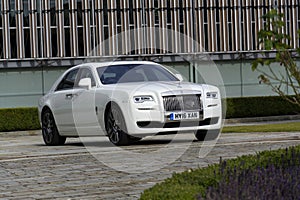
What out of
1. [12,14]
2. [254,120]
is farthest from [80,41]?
[254,120]

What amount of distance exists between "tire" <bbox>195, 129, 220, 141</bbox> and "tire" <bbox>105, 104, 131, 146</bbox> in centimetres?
148

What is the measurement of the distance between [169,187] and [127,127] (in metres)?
7.97

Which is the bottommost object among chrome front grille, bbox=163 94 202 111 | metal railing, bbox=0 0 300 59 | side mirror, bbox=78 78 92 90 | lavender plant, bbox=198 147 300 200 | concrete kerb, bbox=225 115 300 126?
concrete kerb, bbox=225 115 300 126

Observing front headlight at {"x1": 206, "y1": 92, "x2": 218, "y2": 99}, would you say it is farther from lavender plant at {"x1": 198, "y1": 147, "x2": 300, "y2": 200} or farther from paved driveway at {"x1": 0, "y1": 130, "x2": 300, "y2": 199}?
lavender plant at {"x1": 198, "y1": 147, "x2": 300, "y2": 200}

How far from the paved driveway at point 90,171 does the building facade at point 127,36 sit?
22.4 m

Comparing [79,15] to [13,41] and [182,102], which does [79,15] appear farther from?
[182,102]

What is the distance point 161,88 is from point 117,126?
0.99 m

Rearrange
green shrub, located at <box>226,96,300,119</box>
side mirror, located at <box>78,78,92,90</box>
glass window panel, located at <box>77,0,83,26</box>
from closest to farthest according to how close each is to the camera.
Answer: side mirror, located at <box>78,78,92,90</box>
green shrub, located at <box>226,96,300,119</box>
glass window panel, located at <box>77,0,83,26</box>

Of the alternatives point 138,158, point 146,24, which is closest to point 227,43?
point 146,24

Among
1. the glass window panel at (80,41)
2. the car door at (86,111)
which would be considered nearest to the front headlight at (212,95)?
the car door at (86,111)

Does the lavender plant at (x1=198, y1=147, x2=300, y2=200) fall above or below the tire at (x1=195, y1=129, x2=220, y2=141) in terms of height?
above

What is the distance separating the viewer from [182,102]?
13.9 m

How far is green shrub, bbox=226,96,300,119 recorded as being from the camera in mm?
32906

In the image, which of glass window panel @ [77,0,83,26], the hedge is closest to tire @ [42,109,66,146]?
the hedge
